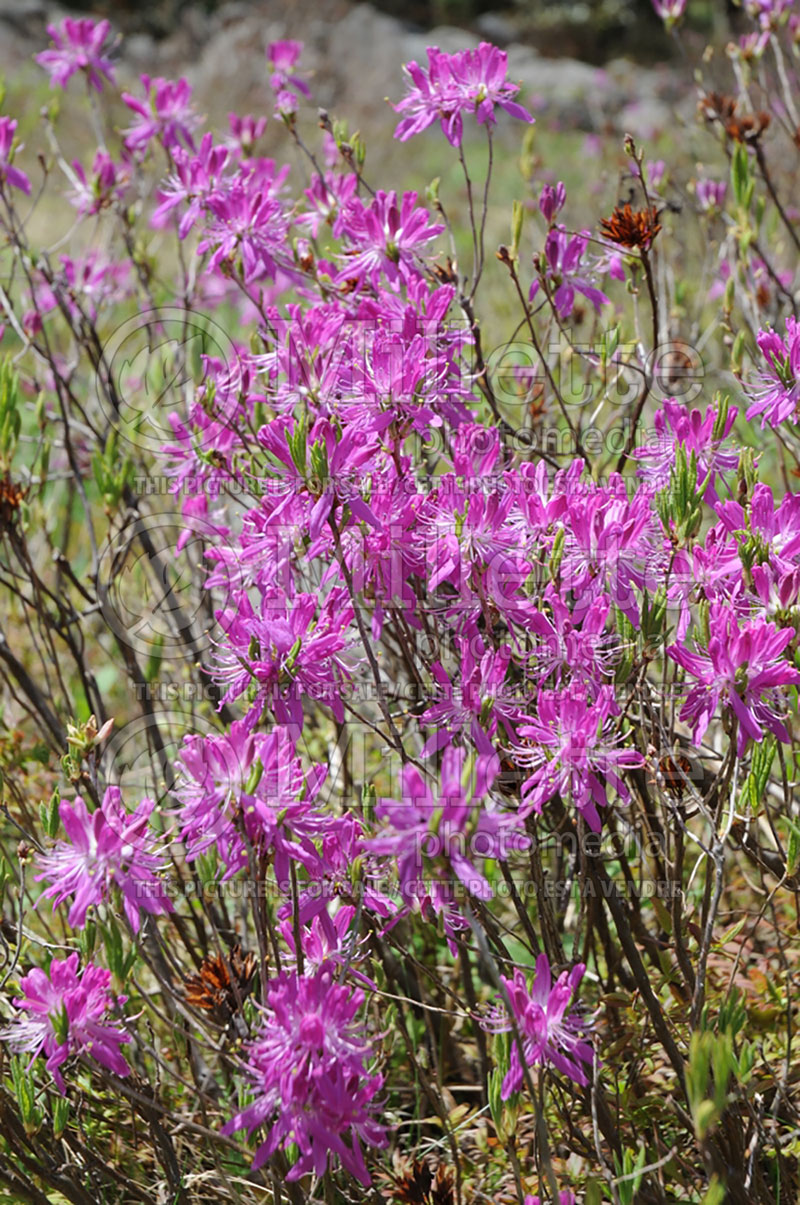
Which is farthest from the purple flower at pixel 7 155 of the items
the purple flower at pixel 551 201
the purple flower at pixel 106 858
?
the purple flower at pixel 106 858

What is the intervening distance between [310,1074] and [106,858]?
0.37 meters

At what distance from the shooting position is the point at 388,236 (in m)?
2.02

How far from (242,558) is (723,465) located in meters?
0.80

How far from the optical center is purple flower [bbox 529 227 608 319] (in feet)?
6.84

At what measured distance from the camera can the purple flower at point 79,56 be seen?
3.21 m

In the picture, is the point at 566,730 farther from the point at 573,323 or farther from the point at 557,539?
the point at 573,323

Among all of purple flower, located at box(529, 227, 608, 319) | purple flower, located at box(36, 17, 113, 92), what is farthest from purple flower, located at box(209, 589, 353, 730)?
purple flower, located at box(36, 17, 113, 92)

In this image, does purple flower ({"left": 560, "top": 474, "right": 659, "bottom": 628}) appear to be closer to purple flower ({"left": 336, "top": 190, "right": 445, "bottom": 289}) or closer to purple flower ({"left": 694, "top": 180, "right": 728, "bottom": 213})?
purple flower ({"left": 336, "top": 190, "right": 445, "bottom": 289})

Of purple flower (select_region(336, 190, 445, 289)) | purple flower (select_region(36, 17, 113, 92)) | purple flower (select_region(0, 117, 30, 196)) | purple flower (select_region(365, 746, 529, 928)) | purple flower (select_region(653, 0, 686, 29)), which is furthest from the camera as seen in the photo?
purple flower (select_region(653, 0, 686, 29))

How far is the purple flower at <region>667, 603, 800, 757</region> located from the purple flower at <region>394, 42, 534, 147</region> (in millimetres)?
1093

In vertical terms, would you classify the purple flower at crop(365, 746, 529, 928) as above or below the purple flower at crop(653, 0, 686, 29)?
below

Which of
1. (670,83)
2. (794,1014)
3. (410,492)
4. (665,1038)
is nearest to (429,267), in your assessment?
(410,492)

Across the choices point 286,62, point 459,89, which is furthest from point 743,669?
point 286,62

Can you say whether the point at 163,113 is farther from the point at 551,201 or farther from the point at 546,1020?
the point at 546,1020
